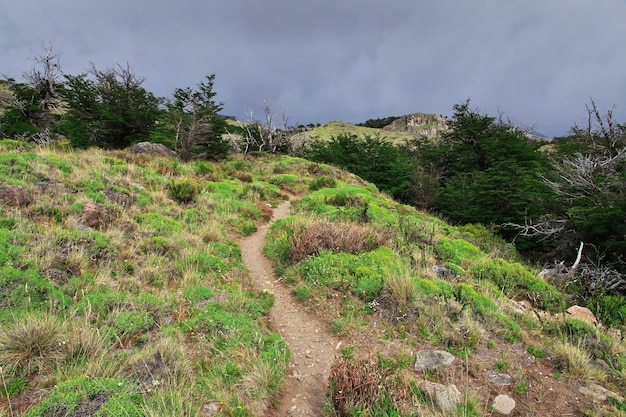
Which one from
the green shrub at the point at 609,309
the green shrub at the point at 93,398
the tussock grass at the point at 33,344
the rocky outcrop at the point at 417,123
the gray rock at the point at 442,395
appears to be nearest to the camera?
the green shrub at the point at 93,398

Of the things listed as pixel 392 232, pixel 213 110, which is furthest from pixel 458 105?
pixel 392 232

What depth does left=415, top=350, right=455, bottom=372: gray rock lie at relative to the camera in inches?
161

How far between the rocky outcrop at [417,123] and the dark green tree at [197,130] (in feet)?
295

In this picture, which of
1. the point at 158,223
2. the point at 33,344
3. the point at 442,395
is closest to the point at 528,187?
the point at 442,395

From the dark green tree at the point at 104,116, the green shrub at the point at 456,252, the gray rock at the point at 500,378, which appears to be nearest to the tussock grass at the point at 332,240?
the green shrub at the point at 456,252

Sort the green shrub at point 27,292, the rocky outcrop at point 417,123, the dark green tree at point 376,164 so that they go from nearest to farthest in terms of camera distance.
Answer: the green shrub at point 27,292, the dark green tree at point 376,164, the rocky outcrop at point 417,123

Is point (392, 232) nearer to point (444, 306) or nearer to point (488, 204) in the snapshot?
point (444, 306)

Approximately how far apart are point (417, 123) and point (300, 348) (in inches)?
4529

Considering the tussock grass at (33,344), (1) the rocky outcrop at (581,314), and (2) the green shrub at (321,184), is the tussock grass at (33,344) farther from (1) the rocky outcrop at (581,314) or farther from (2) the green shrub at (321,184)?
(2) the green shrub at (321,184)

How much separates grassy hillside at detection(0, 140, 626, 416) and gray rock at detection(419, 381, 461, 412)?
3.8 inches

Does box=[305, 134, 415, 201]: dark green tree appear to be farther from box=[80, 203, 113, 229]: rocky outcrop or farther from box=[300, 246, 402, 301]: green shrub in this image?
box=[80, 203, 113, 229]: rocky outcrop

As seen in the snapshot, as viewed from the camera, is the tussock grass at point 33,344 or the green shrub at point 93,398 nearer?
the green shrub at point 93,398

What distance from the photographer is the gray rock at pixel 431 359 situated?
4098 mm

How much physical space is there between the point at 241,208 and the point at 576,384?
30.1ft
